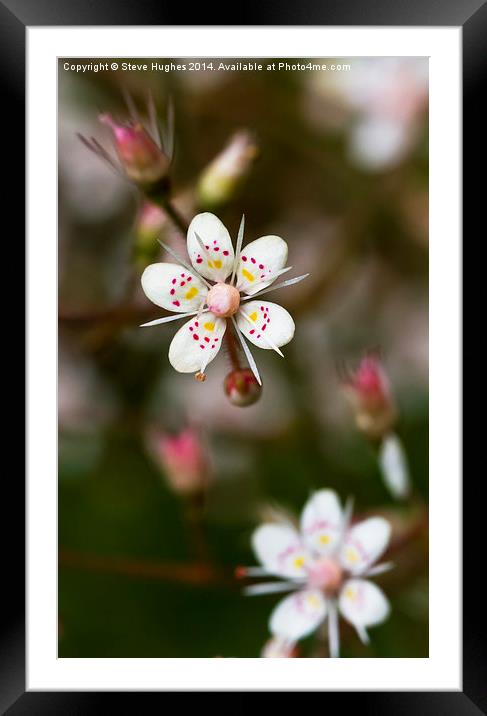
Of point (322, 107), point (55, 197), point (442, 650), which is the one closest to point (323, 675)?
point (442, 650)

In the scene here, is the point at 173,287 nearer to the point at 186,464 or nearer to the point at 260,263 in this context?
the point at 260,263

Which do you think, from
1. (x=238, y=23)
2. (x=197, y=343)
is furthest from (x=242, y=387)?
(x=238, y=23)

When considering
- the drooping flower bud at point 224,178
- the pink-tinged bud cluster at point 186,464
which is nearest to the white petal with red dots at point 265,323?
the drooping flower bud at point 224,178

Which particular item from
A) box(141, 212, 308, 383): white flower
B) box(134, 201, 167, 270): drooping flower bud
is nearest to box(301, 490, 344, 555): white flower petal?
box(141, 212, 308, 383): white flower

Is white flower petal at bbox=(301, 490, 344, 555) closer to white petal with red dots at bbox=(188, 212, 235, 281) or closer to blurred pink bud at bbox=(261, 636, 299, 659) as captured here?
blurred pink bud at bbox=(261, 636, 299, 659)

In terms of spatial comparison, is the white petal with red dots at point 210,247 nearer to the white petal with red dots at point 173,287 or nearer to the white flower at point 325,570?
the white petal with red dots at point 173,287

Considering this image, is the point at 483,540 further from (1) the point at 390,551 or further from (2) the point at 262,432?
(2) the point at 262,432
